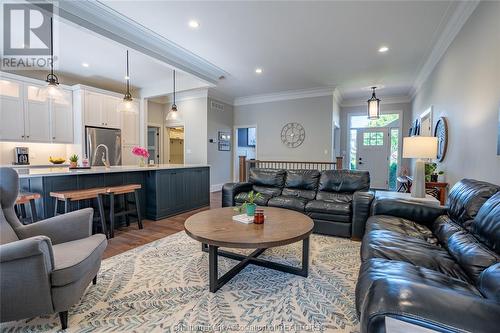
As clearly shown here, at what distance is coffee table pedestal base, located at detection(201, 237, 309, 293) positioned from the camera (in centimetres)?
196

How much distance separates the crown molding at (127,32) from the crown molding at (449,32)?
3.74 m

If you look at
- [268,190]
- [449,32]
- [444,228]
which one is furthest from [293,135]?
[444,228]

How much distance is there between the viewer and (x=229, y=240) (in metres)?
1.87

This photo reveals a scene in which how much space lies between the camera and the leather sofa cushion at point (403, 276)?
4.04 feet

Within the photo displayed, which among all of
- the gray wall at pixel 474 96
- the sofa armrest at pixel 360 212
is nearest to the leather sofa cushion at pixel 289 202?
the sofa armrest at pixel 360 212

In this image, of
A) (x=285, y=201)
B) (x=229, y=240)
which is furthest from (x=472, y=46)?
(x=229, y=240)

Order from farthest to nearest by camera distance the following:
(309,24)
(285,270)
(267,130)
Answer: (267,130), (309,24), (285,270)

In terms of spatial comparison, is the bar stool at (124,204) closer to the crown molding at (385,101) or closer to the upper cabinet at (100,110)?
the upper cabinet at (100,110)

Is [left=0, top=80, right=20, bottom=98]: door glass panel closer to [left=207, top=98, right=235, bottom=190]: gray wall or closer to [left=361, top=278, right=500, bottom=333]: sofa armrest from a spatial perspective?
[left=207, top=98, right=235, bottom=190]: gray wall

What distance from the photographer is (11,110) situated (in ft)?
14.8

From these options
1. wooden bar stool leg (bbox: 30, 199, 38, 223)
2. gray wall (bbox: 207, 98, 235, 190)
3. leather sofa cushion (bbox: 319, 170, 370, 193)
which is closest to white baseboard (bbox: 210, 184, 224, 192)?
gray wall (bbox: 207, 98, 235, 190)

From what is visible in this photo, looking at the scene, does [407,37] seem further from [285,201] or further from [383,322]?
[383,322]

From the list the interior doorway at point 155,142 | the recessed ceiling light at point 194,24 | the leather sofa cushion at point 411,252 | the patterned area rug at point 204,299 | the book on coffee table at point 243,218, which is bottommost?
the patterned area rug at point 204,299

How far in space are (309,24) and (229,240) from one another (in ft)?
9.78
